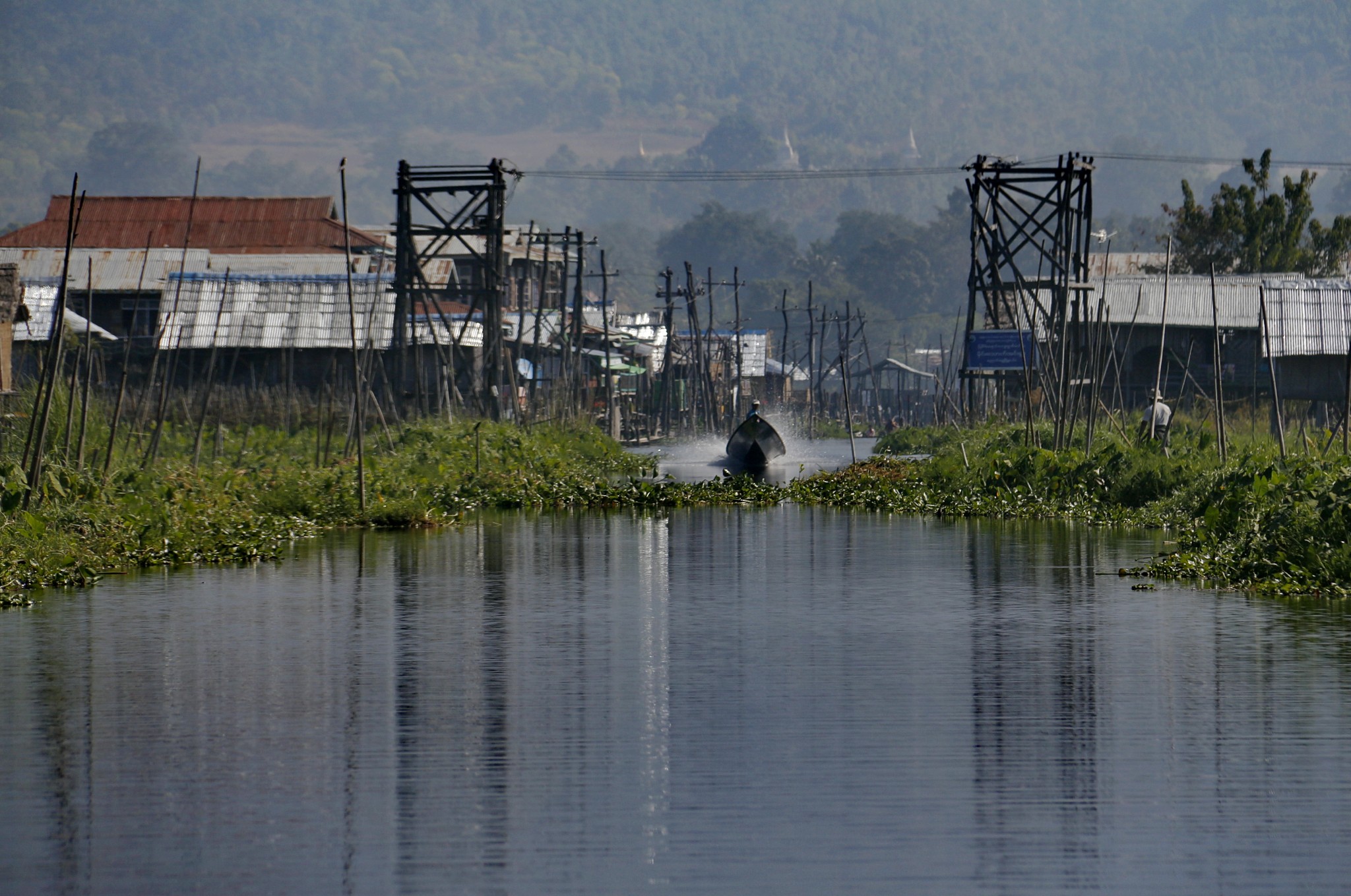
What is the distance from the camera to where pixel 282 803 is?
22.3ft

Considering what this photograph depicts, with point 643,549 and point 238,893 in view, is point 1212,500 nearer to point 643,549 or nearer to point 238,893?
point 643,549

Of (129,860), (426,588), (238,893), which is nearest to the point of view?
(238,893)

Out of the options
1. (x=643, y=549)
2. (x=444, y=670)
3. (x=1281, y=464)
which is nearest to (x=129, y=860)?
(x=444, y=670)

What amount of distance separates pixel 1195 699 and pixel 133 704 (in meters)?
5.43

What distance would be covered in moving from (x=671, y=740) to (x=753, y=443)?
27.5m

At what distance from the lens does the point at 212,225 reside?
48969 millimetres

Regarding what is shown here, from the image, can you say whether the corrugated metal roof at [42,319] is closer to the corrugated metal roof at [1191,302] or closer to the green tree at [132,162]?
the corrugated metal roof at [1191,302]

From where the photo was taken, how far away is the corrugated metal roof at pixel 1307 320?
107 ft

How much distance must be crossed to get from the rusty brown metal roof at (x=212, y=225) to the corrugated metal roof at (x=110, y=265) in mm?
3737

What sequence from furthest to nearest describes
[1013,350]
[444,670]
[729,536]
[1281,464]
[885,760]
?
[1013,350], [729,536], [1281,464], [444,670], [885,760]

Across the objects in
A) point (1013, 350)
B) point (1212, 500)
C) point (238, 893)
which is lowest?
point (238, 893)

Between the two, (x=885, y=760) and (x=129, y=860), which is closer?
(x=129, y=860)

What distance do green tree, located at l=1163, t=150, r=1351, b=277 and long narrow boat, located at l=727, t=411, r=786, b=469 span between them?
593 inches

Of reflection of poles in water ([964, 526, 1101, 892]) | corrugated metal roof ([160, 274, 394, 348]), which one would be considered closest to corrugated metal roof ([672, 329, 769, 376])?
corrugated metal roof ([160, 274, 394, 348])
